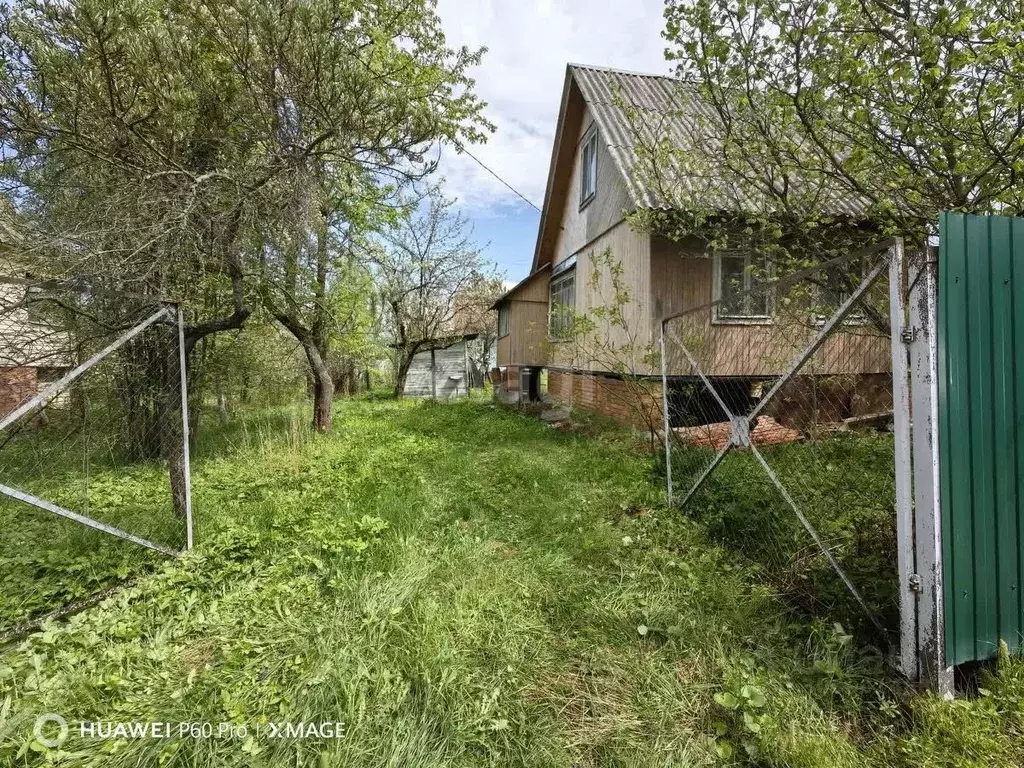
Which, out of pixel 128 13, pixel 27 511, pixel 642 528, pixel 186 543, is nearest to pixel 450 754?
pixel 642 528

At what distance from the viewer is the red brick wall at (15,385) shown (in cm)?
419

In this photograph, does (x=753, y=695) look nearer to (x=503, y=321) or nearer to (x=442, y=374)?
(x=503, y=321)

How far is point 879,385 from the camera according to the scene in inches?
143

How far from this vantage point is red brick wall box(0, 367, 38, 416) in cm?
419

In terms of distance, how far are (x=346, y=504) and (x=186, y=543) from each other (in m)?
1.25

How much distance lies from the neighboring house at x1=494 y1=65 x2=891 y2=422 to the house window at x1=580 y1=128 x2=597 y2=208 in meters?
0.02

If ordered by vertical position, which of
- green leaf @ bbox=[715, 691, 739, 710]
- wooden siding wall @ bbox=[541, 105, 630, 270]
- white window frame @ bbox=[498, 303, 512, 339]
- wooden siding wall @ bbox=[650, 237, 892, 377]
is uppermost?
wooden siding wall @ bbox=[541, 105, 630, 270]

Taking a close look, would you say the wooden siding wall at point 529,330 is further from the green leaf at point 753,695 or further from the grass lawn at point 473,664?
the green leaf at point 753,695

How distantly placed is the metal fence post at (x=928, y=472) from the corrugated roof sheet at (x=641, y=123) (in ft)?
10.4

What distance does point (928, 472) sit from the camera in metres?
1.89

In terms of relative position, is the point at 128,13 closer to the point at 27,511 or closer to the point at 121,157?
the point at 121,157

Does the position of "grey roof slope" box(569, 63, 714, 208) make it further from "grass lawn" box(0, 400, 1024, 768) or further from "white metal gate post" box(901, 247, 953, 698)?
"grass lawn" box(0, 400, 1024, 768)

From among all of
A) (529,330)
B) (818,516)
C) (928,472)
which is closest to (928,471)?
(928,472)

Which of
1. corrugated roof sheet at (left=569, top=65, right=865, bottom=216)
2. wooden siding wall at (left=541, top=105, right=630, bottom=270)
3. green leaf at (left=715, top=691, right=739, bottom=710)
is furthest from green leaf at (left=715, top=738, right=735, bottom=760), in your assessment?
wooden siding wall at (left=541, top=105, right=630, bottom=270)
